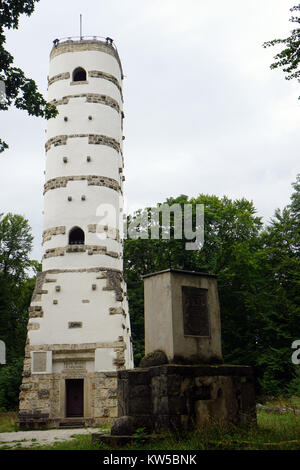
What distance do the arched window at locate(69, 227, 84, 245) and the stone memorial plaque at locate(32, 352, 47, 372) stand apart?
4.80m

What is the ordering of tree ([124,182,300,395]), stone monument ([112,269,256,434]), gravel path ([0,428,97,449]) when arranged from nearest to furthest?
stone monument ([112,269,256,434])
gravel path ([0,428,97,449])
tree ([124,182,300,395])

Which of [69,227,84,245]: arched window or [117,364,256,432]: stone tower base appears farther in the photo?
[69,227,84,245]: arched window

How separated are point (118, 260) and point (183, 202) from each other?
390 inches

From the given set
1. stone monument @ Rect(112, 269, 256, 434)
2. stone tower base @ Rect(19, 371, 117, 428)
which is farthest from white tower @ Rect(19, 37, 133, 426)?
stone monument @ Rect(112, 269, 256, 434)

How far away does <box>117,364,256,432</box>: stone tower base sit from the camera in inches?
348

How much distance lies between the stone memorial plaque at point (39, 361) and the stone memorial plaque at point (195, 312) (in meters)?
10.5

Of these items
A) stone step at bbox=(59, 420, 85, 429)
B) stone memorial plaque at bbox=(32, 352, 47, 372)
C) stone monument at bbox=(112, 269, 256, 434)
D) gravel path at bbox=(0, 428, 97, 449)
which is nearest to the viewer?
stone monument at bbox=(112, 269, 256, 434)

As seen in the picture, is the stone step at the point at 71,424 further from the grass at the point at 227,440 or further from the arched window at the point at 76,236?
the grass at the point at 227,440

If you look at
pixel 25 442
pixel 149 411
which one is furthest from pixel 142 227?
pixel 149 411

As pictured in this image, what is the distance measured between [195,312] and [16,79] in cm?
648

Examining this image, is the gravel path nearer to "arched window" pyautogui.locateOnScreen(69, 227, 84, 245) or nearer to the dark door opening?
the dark door opening

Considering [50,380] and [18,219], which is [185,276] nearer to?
[50,380]

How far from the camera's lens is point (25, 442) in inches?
494

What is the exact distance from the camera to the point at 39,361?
61.7ft
